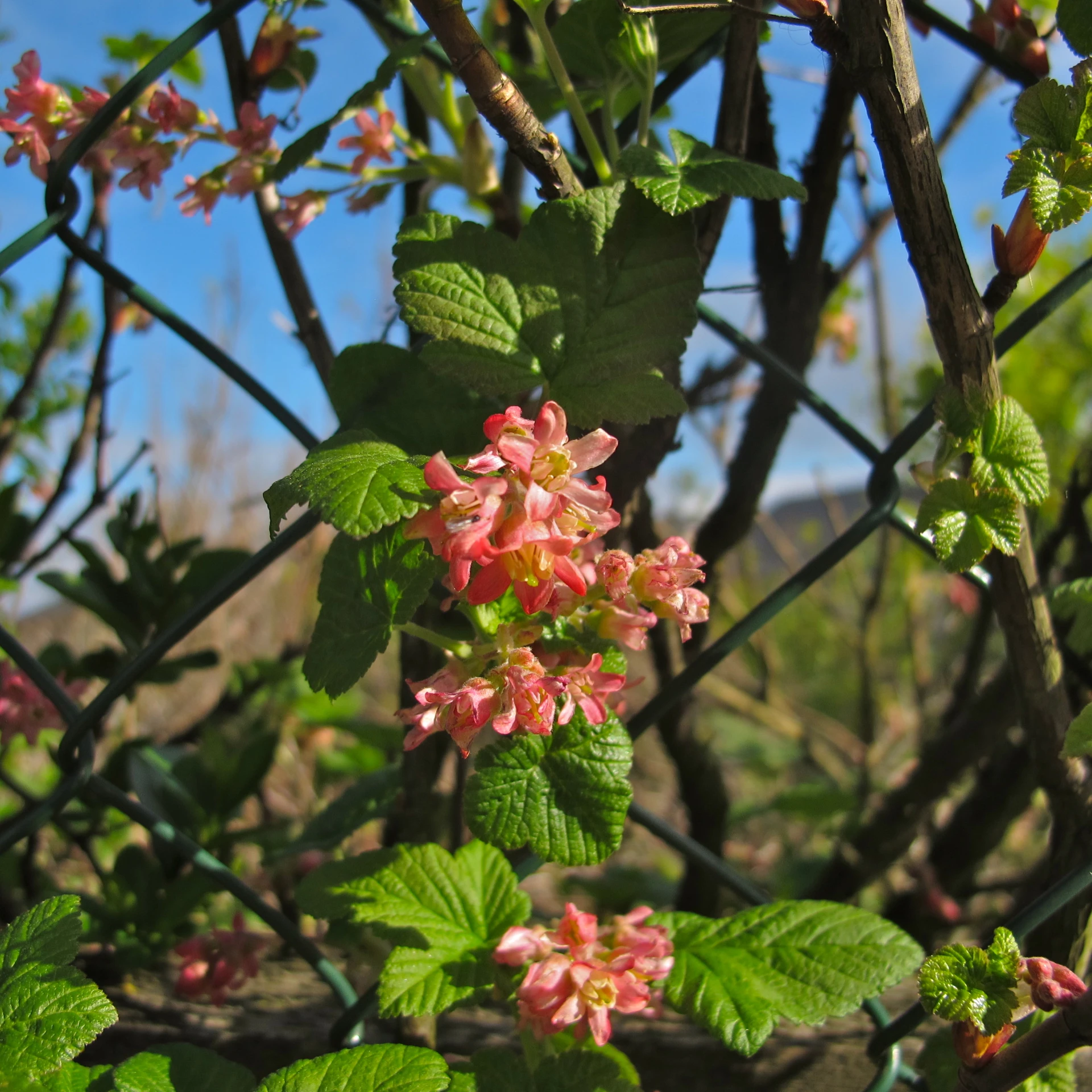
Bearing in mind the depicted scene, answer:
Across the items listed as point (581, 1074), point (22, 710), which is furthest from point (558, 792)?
point (22, 710)

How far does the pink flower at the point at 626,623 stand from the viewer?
57cm

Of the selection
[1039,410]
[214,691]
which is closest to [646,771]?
[214,691]

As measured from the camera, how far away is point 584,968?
21.5 inches

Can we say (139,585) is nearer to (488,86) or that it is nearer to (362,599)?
(362,599)

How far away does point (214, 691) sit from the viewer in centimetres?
318

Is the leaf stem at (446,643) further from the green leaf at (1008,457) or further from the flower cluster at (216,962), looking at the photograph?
the flower cluster at (216,962)

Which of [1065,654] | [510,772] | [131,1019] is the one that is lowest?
[131,1019]

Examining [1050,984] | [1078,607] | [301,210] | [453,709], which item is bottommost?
[1050,984]

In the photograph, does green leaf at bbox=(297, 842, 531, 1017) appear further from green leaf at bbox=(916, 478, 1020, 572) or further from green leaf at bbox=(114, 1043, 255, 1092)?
green leaf at bbox=(916, 478, 1020, 572)

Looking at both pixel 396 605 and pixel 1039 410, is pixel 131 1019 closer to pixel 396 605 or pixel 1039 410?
pixel 396 605

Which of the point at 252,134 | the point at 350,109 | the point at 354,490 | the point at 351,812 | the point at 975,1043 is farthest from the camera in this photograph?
the point at 351,812

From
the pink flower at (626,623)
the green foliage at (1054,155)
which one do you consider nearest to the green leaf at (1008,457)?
the green foliage at (1054,155)

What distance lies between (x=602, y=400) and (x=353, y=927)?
466 mm

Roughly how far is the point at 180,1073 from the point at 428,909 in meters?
0.17
